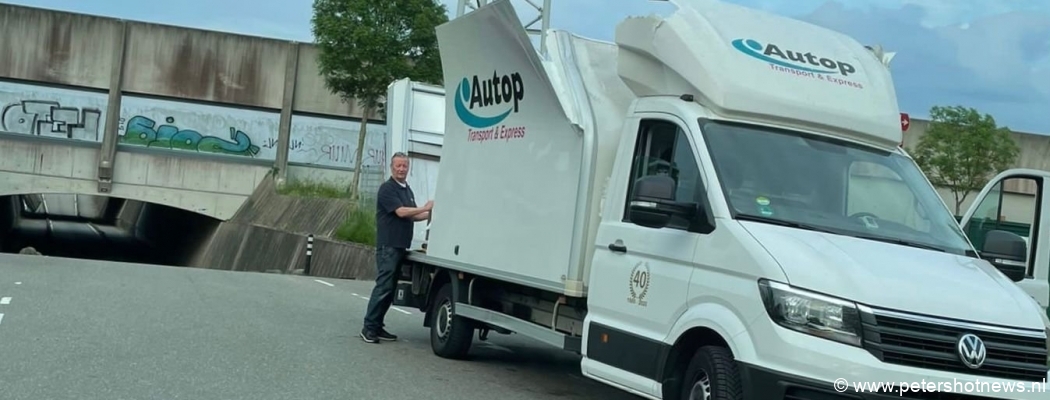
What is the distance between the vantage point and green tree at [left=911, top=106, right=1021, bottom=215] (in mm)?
24984

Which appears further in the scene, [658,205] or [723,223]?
[658,205]

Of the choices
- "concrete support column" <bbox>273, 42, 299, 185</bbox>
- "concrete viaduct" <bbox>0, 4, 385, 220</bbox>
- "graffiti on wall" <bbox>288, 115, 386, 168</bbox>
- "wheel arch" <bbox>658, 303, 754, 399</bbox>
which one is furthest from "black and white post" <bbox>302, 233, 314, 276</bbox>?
"wheel arch" <bbox>658, 303, 754, 399</bbox>

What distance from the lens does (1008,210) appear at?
9.50m

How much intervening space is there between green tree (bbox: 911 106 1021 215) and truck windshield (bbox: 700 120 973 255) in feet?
61.8

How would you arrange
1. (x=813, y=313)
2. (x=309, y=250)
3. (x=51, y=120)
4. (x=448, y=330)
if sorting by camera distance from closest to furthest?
(x=813, y=313)
(x=448, y=330)
(x=309, y=250)
(x=51, y=120)

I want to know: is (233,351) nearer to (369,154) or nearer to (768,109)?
(768,109)

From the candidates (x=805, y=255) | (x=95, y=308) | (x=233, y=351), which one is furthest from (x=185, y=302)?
(x=805, y=255)

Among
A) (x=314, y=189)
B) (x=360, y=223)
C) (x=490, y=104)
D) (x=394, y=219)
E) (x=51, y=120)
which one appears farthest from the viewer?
(x=51, y=120)

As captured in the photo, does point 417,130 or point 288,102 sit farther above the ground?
point 288,102

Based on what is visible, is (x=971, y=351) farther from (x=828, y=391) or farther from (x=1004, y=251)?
(x=1004, y=251)

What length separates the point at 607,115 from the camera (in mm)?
8188

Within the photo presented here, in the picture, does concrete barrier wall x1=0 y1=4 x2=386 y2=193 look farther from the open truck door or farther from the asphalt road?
the open truck door

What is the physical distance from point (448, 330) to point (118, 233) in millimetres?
58950

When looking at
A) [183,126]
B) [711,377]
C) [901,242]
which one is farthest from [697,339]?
[183,126]
